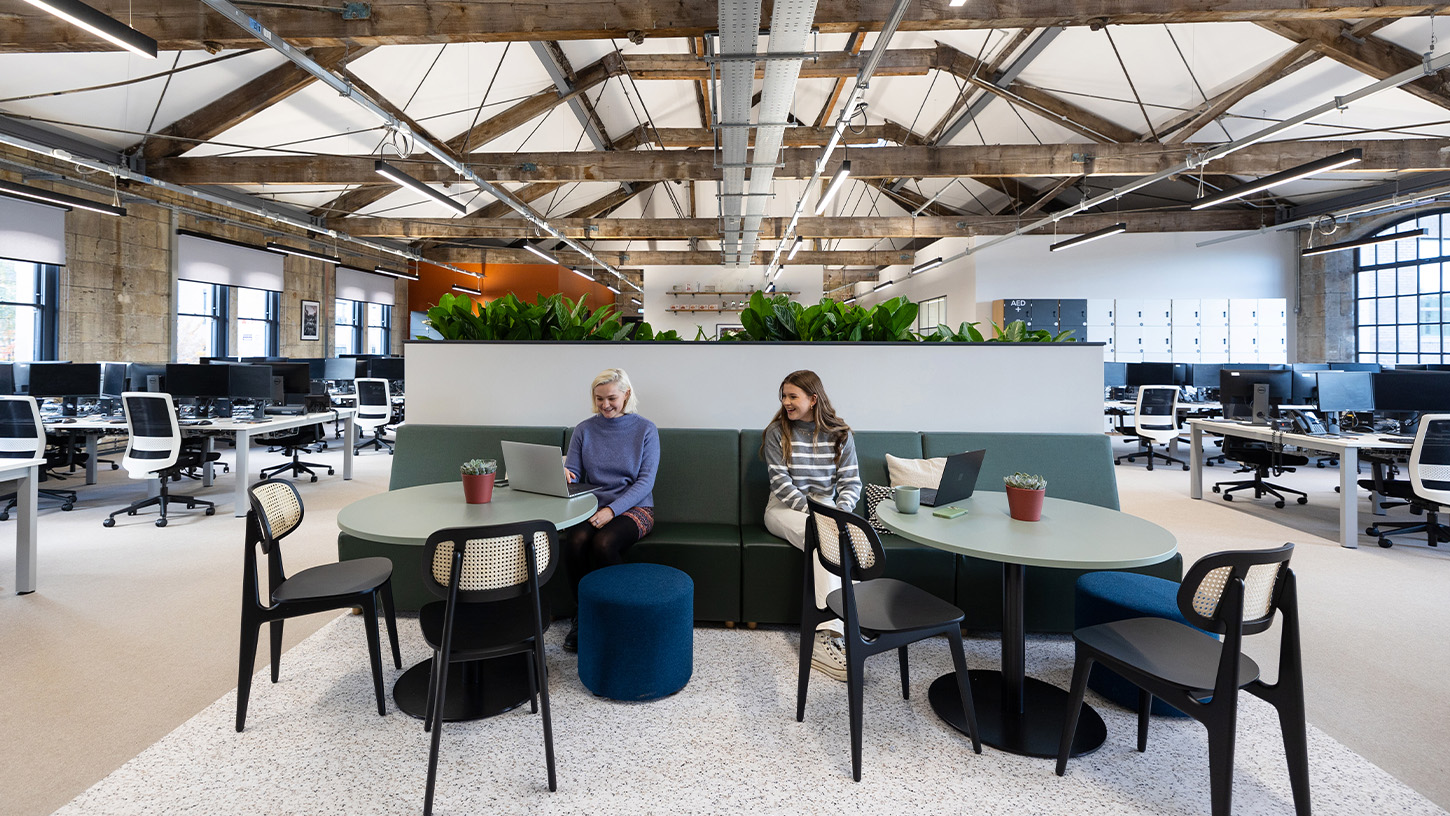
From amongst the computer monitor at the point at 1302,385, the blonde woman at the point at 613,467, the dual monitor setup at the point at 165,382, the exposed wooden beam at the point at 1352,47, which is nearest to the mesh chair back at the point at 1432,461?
the computer monitor at the point at 1302,385

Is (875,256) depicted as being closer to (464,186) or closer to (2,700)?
(464,186)

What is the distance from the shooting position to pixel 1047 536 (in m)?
2.10

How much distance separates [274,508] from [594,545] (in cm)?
116

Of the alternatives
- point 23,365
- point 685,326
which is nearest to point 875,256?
point 685,326

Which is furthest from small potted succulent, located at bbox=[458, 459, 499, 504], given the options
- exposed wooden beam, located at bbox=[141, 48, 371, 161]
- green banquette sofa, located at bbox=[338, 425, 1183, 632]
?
exposed wooden beam, located at bbox=[141, 48, 371, 161]

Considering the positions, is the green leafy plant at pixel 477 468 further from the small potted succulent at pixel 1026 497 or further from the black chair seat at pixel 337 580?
the small potted succulent at pixel 1026 497

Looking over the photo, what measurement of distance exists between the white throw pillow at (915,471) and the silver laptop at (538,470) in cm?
146

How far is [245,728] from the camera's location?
224 cm

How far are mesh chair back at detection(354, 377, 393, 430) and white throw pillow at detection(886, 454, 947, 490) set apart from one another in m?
7.24

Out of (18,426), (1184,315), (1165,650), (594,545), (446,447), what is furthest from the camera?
(1184,315)

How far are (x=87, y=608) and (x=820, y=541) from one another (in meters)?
3.80

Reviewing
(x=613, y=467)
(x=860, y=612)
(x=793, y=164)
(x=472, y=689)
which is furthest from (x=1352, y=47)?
(x=472, y=689)

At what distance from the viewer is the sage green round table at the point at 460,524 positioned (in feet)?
7.16

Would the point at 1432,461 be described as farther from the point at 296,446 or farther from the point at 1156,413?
the point at 296,446
